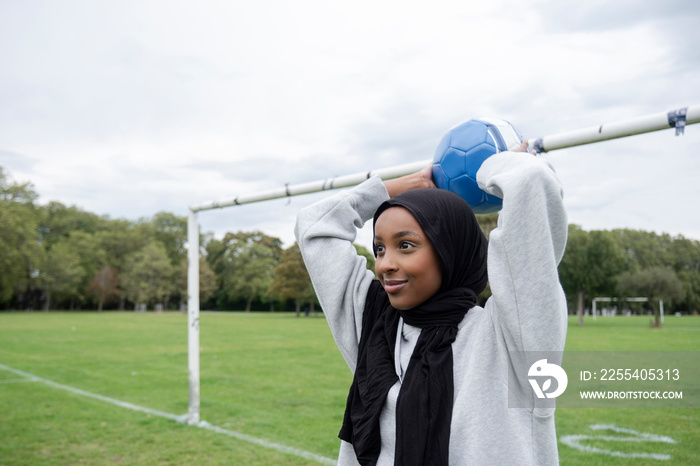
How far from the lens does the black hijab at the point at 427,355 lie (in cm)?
125

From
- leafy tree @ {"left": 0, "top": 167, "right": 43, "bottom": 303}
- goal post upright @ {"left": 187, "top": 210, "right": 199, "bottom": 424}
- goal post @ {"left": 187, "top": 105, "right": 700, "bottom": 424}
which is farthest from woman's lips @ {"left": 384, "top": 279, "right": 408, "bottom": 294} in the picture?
leafy tree @ {"left": 0, "top": 167, "right": 43, "bottom": 303}

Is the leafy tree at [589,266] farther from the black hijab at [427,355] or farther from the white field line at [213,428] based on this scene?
the black hijab at [427,355]

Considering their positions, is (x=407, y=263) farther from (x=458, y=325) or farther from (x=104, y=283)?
(x=104, y=283)

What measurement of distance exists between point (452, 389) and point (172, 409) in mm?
7446

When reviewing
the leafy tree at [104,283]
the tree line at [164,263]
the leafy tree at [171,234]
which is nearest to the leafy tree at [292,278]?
the tree line at [164,263]

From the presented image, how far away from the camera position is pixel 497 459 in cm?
122

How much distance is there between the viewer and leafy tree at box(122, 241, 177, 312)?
59594 mm

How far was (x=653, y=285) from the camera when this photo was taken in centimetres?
3447

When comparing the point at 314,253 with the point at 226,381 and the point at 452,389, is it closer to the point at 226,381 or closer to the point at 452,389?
the point at 452,389

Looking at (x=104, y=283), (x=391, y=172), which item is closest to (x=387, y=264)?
(x=391, y=172)

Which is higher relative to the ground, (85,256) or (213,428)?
(85,256)

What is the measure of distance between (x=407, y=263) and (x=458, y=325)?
220 mm

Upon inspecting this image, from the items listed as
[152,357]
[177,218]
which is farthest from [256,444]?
[177,218]

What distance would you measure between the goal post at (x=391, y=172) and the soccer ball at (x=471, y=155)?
0.58 meters
